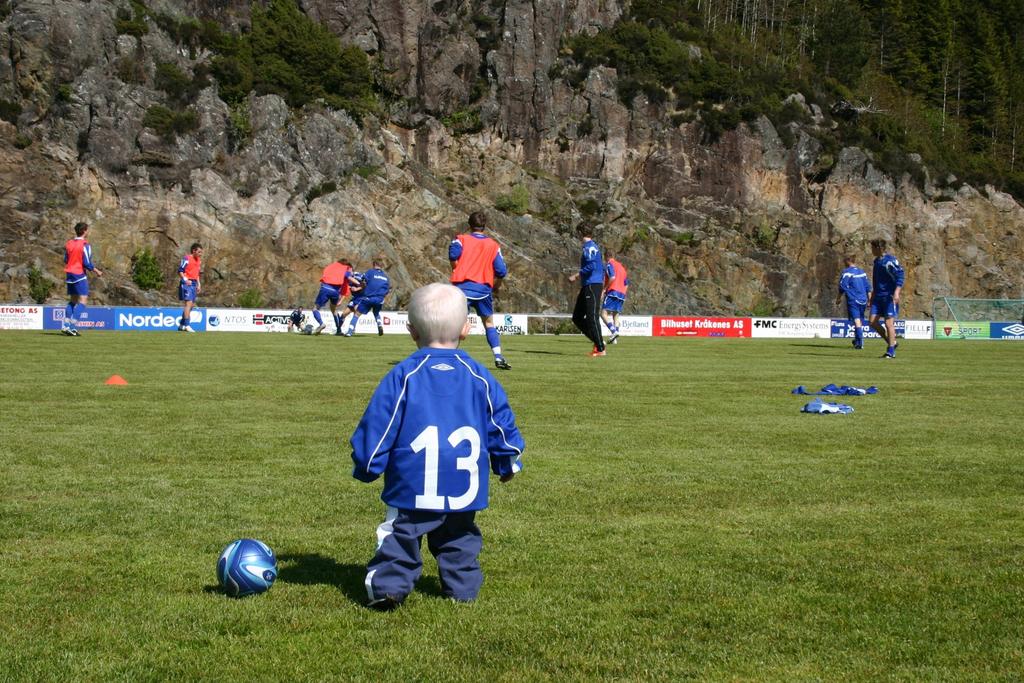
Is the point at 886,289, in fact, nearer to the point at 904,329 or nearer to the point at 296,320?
the point at 296,320

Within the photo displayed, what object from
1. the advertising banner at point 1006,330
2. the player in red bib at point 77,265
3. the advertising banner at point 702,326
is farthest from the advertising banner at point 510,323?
the advertising banner at point 1006,330

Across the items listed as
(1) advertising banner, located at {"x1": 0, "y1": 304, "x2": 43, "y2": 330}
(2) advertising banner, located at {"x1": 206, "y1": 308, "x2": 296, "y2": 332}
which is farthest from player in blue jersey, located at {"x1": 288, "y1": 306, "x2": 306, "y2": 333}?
(1) advertising banner, located at {"x1": 0, "y1": 304, "x2": 43, "y2": 330}

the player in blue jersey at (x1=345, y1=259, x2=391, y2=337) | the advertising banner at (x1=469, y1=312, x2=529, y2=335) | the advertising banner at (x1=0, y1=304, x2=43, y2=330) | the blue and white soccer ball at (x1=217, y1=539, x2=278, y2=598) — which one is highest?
the player in blue jersey at (x1=345, y1=259, x2=391, y2=337)

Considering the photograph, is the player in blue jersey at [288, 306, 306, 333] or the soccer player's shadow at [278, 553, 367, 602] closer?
the soccer player's shadow at [278, 553, 367, 602]

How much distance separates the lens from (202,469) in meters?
7.10

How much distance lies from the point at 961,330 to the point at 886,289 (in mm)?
27597

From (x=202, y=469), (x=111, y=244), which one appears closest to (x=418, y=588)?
(x=202, y=469)

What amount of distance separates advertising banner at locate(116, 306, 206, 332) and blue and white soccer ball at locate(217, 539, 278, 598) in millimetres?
34533

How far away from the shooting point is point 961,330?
48.6 metres

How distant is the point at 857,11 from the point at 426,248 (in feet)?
192

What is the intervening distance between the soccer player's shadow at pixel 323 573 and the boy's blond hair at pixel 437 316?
1.01 metres

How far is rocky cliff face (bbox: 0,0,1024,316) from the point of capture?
175ft

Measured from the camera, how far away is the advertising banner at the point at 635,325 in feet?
147

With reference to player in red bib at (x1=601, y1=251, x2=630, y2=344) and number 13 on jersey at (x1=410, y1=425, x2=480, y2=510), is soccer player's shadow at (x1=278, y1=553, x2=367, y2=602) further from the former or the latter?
player in red bib at (x1=601, y1=251, x2=630, y2=344)
